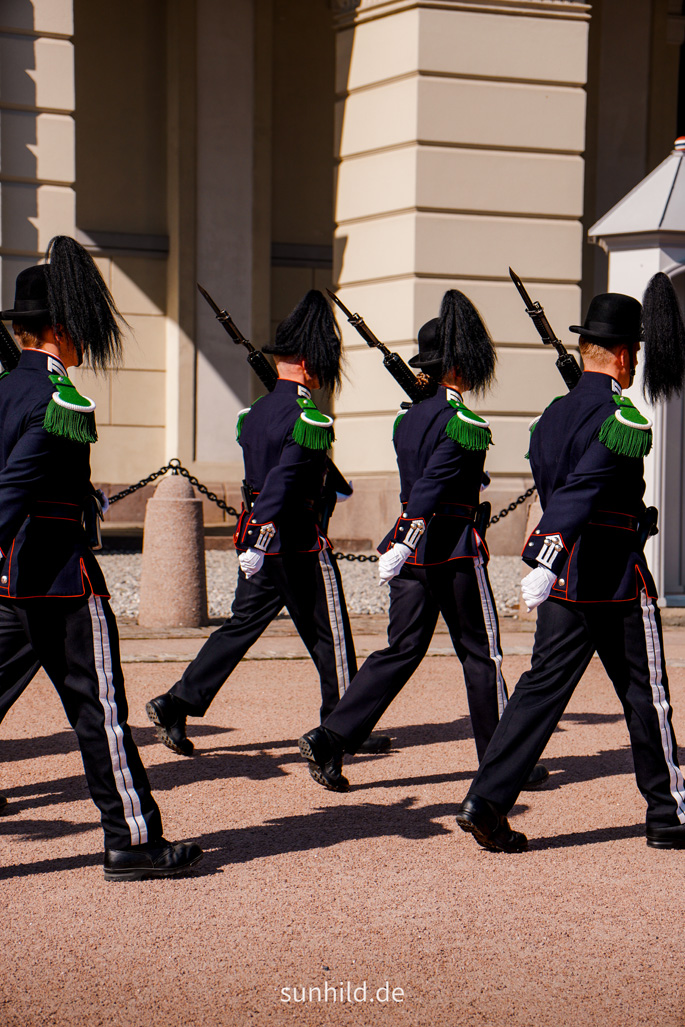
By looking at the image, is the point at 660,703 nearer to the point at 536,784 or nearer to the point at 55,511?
the point at 536,784

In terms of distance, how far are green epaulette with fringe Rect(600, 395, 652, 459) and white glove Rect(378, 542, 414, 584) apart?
0.95 meters

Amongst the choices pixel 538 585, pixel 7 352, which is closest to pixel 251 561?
pixel 7 352

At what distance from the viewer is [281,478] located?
15.9 feet

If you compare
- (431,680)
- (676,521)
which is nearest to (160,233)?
(676,521)

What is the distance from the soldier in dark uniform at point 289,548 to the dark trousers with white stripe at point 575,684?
47.8 inches

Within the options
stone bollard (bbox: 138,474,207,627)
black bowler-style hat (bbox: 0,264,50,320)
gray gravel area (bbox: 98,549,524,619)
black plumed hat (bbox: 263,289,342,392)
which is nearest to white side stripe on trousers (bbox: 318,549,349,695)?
black plumed hat (bbox: 263,289,342,392)

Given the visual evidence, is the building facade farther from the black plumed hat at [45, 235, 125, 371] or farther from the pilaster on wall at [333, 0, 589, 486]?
the black plumed hat at [45, 235, 125, 371]

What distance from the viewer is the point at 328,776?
4629 millimetres

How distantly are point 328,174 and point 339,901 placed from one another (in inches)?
484

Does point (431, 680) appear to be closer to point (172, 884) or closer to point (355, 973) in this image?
point (172, 884)

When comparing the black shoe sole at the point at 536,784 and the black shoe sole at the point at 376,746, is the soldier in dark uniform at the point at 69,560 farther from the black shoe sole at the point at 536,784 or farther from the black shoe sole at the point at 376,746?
the black shoe sole at the point at 376,746

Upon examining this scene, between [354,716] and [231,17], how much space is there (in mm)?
10813

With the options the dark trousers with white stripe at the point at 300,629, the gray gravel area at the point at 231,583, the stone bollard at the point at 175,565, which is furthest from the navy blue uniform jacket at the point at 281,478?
the gray gravel area at the point at 231,583

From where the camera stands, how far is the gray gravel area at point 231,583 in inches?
354
